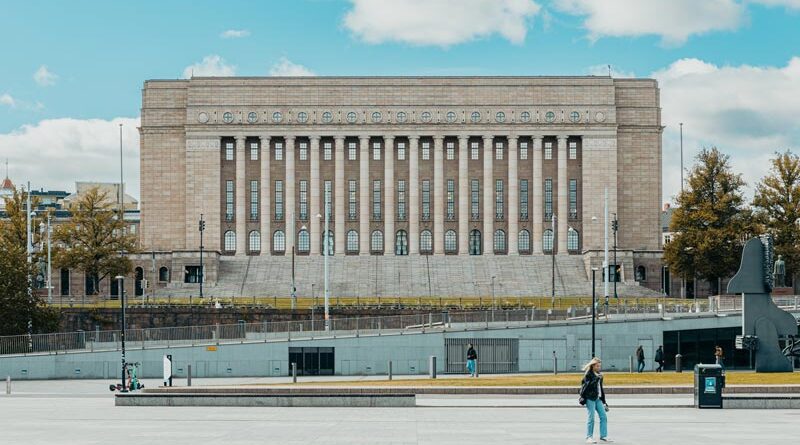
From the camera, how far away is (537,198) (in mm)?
149375

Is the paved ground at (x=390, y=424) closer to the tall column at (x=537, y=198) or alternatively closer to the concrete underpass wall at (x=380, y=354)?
the concrete underpass wall at (x=380, y=354)

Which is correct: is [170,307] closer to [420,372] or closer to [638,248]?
[420,372]

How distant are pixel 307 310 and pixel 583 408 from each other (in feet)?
180

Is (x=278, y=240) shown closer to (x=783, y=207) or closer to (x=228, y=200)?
(x=228, y=200)

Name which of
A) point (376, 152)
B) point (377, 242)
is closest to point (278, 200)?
point (377, 242)

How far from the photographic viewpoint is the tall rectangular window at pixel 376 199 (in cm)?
15125

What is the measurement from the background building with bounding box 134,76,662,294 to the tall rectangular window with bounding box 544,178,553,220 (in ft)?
0.50

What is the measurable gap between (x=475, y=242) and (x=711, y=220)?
41.9 meters

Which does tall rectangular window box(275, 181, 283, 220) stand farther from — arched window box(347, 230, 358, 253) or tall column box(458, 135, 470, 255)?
tall column box(458, 135, 470, 255)

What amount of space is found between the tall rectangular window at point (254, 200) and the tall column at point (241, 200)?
2.54 feet

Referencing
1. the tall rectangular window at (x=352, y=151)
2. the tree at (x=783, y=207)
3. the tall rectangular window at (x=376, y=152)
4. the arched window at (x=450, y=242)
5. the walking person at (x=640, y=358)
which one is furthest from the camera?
the tall rectangular window at (x=376, y=152)

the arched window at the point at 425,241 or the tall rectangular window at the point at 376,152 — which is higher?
the tall rectangular window at the point at 376,152

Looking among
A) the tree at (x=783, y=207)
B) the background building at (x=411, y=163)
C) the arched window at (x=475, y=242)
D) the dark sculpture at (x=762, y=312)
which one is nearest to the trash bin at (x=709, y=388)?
the dark sculpture at (x=762, y=312)

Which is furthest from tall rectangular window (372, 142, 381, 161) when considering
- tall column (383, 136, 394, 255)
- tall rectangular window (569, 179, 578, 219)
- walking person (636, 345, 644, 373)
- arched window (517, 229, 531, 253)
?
walking person (636, 345, 644, 373)
